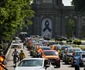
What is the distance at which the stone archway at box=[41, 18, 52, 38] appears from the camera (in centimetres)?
15034

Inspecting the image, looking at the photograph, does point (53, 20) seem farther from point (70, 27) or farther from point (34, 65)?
point (34, 65)

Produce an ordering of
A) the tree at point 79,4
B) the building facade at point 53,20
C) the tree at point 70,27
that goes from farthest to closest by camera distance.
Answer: the building facade at point 53,20 → the tree at point 70,27 → the tree at point 79,4

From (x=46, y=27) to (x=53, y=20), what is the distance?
13.7 ft

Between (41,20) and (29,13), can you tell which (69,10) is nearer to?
(41,20)

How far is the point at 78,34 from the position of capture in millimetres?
152000

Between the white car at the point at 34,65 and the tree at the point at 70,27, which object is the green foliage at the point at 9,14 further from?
the tree at the point at 70,27

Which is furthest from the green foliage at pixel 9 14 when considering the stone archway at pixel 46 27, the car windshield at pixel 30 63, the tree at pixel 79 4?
the stone archway at pixel 46 27

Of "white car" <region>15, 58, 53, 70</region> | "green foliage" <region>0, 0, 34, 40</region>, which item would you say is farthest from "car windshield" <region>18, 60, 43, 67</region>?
"green foliage" <region>0, 0, 34, 40</region>

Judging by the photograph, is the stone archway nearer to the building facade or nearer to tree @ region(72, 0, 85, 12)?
the building facade

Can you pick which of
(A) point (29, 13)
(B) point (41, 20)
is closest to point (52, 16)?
(B) point (41, 20)

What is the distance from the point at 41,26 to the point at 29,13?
3952 inches

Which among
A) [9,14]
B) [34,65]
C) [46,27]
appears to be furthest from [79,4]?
[34,65]

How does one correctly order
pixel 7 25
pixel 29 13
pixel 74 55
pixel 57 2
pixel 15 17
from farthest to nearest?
pixel 57 2, pixel 29 13, pixel 7 25, pixel 15 17, pixel 74 55

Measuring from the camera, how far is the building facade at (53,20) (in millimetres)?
151625
